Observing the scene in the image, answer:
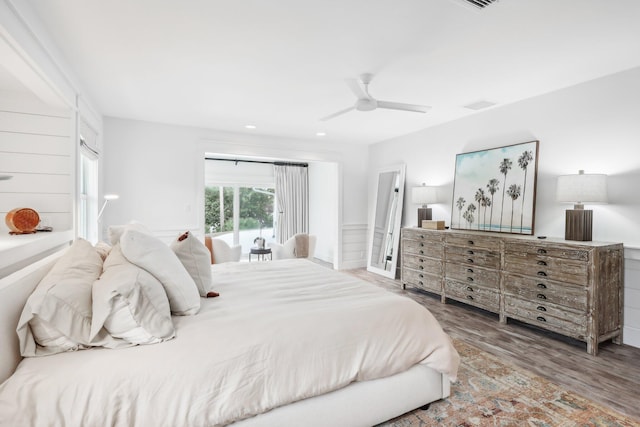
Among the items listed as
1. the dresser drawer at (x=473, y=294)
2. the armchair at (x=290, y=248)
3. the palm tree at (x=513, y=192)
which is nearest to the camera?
the dresser drawer at (x=473, y=294)

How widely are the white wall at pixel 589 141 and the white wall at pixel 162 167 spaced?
3500 mm

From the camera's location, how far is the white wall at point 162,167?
465cm

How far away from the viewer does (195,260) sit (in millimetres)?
2205

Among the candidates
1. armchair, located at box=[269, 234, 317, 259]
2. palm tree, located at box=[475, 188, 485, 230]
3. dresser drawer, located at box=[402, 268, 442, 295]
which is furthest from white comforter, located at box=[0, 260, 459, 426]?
→ armchair, located at box=[269, 234, 317, 259]

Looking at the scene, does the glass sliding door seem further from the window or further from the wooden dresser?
the wooden dresser

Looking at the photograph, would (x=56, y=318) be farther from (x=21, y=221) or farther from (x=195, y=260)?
(x=21, y=221)

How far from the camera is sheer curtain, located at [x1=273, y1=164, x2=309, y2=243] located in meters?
7.80

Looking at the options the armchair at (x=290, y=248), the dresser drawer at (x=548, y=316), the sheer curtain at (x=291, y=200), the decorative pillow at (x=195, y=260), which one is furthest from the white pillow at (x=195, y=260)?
the sheer curtain at (x=291, y=200)

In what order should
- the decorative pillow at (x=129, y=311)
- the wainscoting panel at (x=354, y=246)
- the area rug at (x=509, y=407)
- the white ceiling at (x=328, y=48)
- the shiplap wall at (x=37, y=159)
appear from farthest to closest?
the wainscoting panel at (x=354, y=246) → the shiplap wall at (x=37, y=159) → the white ceiling at (x=328, y=48) → the area rug at (x=509, y=407) → the decorative pillow at (x=129, y=311)

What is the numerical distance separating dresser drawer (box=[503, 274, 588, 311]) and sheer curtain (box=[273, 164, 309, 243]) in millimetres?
5108

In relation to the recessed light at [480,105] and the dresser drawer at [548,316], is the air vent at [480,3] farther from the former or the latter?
the dresser drawer at [548,316]

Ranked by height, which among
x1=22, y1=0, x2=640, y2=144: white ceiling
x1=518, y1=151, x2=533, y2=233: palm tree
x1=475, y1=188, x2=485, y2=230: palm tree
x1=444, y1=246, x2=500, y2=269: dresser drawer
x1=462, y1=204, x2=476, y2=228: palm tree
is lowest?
x1=444, y1=246, x2=500, y2=269: dresser drawer

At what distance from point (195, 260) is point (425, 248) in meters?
3.36

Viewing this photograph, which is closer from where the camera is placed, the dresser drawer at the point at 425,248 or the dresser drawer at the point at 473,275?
the dresser drawer at the point at 473,275
